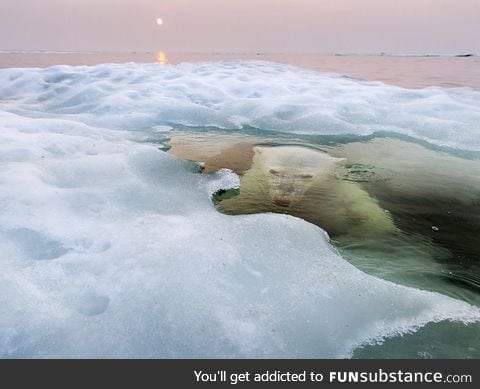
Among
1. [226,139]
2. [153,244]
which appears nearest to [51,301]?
[153,244]

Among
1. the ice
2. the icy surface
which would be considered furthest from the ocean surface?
the icy surface

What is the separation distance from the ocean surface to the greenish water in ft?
0.06

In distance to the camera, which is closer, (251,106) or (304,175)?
(304,175)

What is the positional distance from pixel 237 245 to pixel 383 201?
7.48 ft

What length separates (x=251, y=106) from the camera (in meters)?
9.20

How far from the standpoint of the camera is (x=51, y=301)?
2373 millimetres

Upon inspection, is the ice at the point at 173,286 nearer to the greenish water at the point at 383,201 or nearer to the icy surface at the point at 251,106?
the greenish water at the point at 383,201
